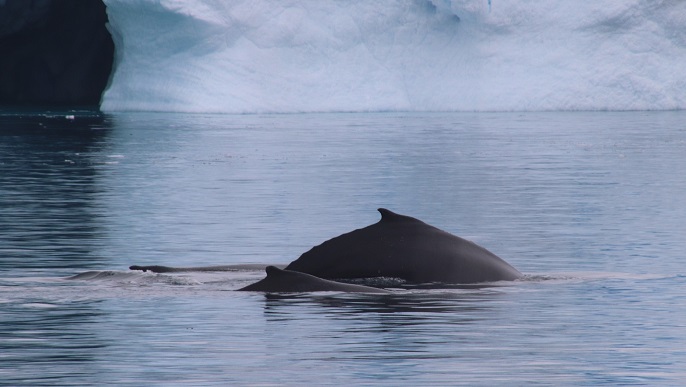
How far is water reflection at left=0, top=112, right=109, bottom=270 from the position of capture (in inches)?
398

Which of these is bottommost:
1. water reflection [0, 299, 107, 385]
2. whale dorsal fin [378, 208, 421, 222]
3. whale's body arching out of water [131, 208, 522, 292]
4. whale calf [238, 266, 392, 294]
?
water reflection [0, 299, 107, 385]

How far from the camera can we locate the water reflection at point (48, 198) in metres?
10.1

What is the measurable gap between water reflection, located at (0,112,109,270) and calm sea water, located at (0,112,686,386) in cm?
4

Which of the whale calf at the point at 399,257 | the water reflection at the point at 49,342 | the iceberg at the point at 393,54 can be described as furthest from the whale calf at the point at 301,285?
A: the iceberg at the point at 393,54

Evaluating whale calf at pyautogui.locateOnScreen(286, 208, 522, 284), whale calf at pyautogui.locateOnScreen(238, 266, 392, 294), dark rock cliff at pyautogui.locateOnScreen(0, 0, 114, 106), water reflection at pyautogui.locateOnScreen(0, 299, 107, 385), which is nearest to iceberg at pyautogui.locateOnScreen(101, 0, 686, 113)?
dark rock cliff at pyautogui.locateOnScreen(0, 0, 114, 106)

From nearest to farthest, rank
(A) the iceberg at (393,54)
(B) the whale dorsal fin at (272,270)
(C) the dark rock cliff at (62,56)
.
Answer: (B) the whale dorsal fin at (272,270), (A) the iceberg at (393,54), (C) the dark rock cliff at (62,56)

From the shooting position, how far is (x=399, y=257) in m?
8.19

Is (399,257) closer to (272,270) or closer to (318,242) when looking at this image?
(272,270)

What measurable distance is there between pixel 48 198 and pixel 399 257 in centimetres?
753

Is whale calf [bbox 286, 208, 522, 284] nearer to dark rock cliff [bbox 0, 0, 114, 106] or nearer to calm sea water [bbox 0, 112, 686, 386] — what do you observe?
calm sea water [bbox 0, 112, 686, 386]

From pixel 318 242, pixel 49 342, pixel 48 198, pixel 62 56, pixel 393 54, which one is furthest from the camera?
pixel 62 56

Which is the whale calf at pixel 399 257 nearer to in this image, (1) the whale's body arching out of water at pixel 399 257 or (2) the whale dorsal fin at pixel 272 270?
(1) the whale's body arching out of water at pixel 399 257

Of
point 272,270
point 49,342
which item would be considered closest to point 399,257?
point 272,270

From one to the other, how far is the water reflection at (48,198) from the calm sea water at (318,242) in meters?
0.04
